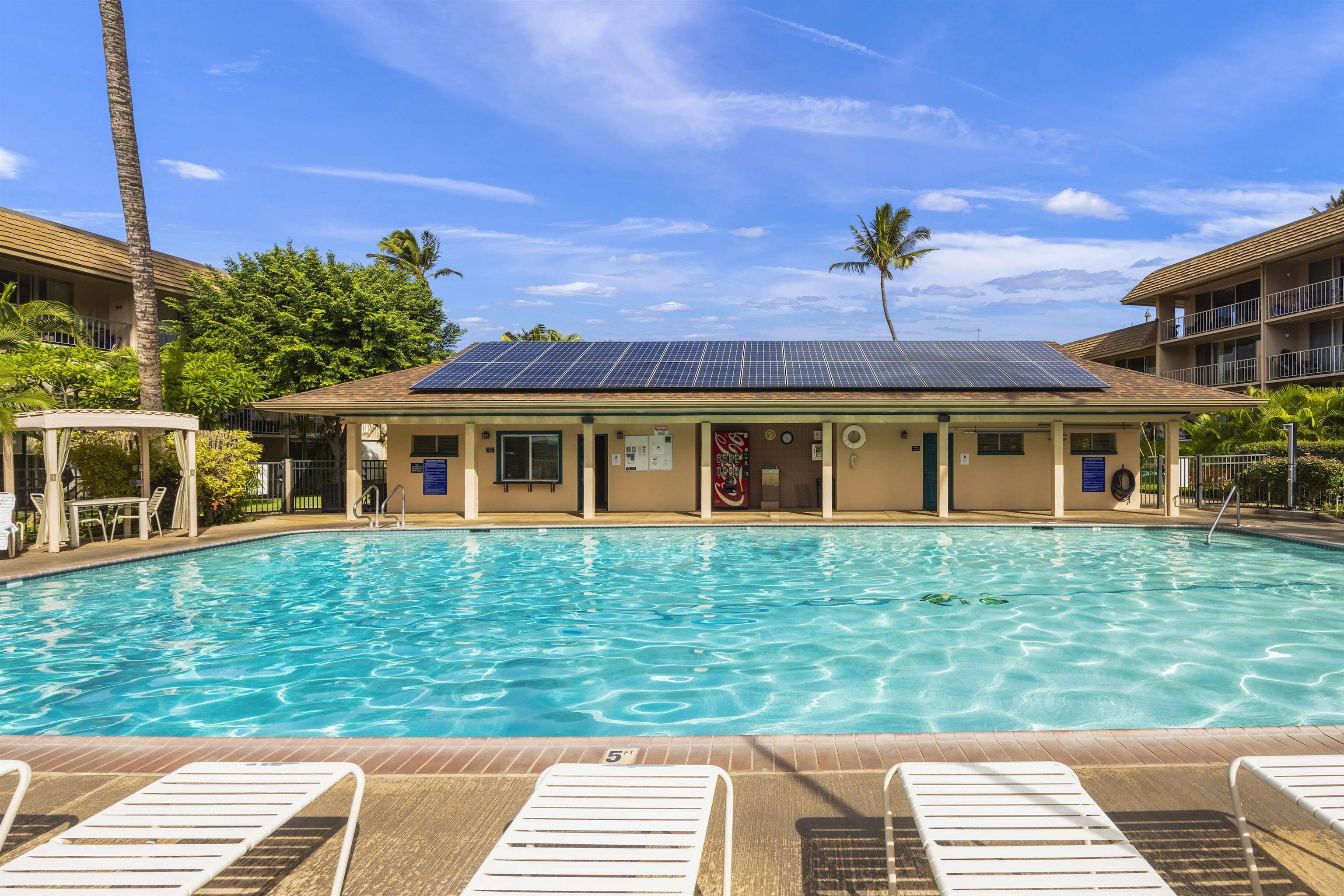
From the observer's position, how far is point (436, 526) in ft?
52.2

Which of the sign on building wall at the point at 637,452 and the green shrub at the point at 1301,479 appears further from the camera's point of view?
the sign on building wall at the point at 637,452

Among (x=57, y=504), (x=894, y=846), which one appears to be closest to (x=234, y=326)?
(x=57, y=504)

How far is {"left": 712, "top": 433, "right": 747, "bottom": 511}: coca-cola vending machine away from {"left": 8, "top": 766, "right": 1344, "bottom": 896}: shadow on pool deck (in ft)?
51.5

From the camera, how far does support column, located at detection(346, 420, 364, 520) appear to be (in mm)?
17359

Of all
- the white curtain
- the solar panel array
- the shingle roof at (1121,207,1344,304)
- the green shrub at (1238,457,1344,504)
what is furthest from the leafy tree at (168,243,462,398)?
the shingle roof at (1121,207,1344,304)

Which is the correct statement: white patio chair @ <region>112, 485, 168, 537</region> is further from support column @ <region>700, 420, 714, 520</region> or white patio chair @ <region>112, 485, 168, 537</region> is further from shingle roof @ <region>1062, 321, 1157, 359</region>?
shingle roof @ <region>1062, 321, 1157, 359</region>

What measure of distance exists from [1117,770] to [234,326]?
1029 inches

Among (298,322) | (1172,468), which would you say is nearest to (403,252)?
(298,322)

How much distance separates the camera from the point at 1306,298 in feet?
88.4

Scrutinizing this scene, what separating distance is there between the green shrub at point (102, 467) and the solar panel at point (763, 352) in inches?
594

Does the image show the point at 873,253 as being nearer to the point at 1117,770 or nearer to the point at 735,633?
the point at 735,633

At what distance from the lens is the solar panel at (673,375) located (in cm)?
1831

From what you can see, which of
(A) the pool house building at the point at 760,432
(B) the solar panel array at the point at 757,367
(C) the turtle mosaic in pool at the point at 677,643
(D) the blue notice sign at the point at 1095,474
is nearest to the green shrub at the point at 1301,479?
(A) the pool house building at the point at 760,432

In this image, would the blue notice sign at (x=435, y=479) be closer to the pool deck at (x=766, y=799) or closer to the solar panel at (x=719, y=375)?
the solar panel at (x=719, y=375)
